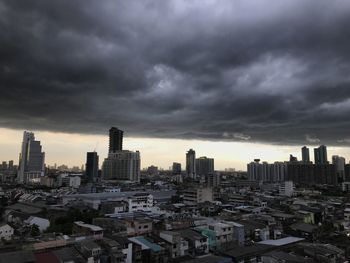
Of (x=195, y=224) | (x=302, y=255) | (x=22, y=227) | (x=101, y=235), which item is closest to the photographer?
(x=302, y=255)

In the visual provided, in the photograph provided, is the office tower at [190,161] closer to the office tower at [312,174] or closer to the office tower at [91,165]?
the office tower at [91,165]

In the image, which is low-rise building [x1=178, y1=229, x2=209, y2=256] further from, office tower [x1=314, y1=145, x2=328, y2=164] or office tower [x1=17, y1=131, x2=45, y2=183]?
office tower [x1=314, y1=145, x2=328, y2=164]

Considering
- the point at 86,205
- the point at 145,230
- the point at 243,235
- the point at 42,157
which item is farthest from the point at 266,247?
the point at 42,157

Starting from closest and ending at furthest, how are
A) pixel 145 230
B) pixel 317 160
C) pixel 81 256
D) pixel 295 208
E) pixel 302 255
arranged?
pixel 81 256
pixel 302 255
pixel 145 230
pixel 295 208
pixel 317 160

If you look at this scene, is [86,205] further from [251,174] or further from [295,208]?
[251,174]

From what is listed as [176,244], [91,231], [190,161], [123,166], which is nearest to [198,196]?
[176,244]

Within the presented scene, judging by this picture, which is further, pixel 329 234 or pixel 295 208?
pixel 295 208

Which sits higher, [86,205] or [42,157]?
[42,157]
